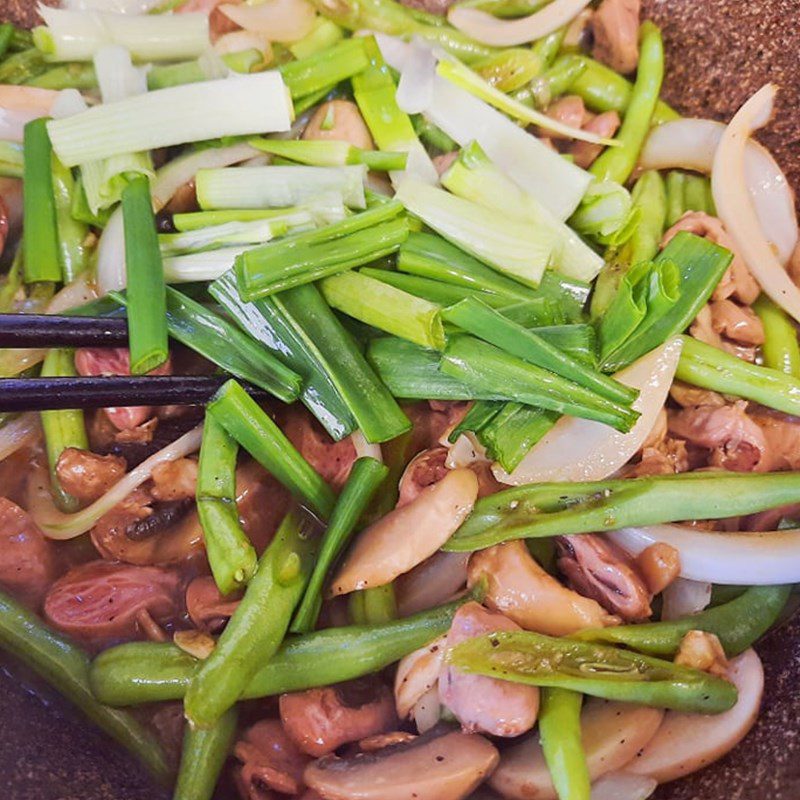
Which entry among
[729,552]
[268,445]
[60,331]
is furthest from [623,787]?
[60,331]

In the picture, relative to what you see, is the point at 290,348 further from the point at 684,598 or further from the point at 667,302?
the point at 684,598

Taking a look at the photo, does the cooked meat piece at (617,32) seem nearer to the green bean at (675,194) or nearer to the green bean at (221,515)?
the green bean at (675,194)

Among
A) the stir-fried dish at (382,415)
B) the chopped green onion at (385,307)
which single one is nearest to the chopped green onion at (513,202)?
the stir-fried dish at (382,415)

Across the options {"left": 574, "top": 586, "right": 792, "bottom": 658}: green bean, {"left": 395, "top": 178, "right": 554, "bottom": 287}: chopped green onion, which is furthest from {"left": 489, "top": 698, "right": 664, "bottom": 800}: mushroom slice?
{"left": 395, "top": 178, "right": 554, "bottom": 287}: chopped green onion

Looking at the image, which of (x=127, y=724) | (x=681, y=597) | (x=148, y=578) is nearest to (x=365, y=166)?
(x=148, y=578)

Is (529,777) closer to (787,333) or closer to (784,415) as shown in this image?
(784,415)

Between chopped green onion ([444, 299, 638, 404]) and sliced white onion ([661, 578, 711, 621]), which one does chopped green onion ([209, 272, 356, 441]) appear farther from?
sliced white onion ([661, 578, 711, 621])
